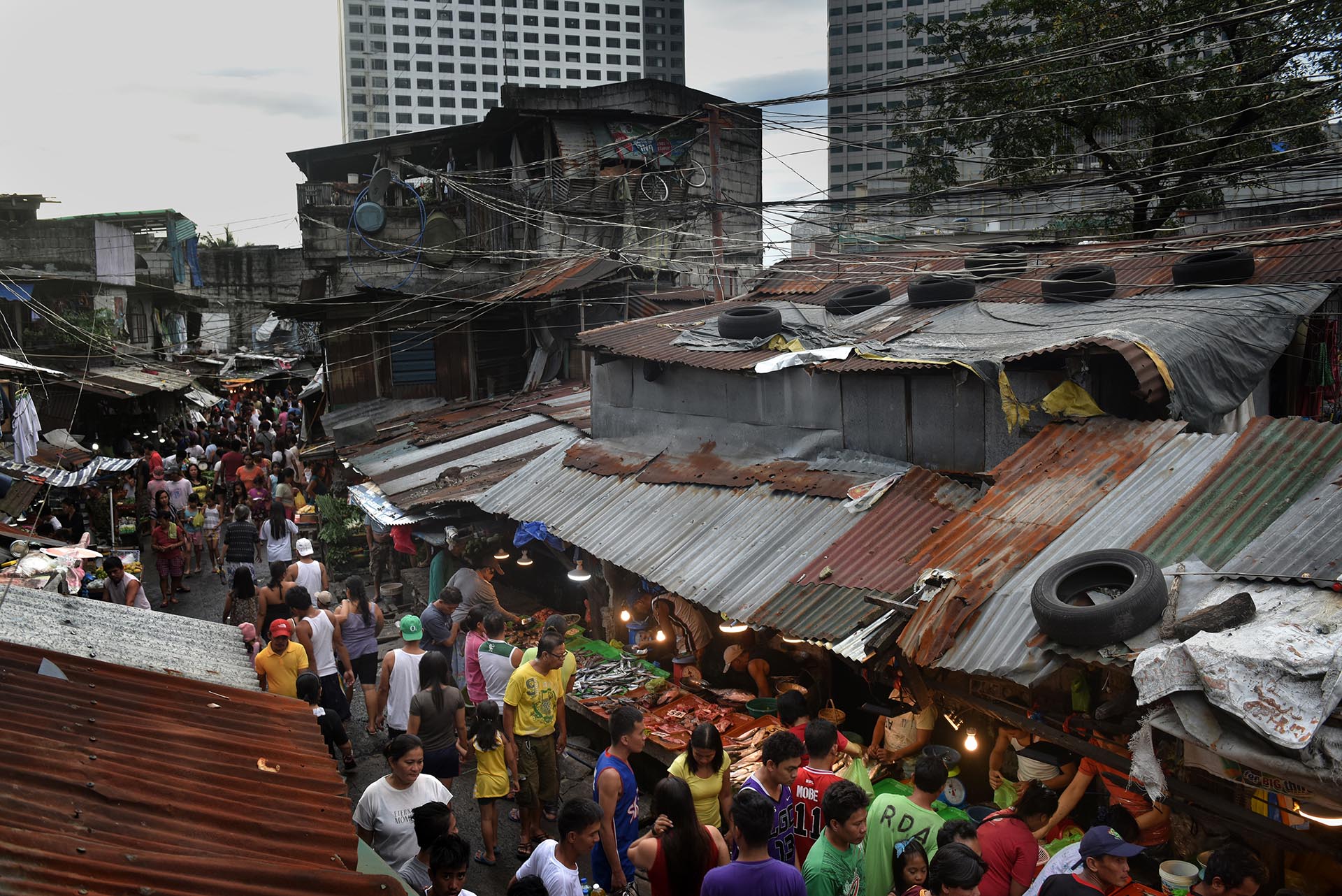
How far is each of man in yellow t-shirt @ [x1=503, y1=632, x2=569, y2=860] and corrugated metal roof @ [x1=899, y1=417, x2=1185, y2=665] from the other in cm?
292

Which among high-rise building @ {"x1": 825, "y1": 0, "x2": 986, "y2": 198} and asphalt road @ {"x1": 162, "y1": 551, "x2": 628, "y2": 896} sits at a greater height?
high-rise building @ {"x1": 825, "y1": 0, "x2": 986, "y2": 198}

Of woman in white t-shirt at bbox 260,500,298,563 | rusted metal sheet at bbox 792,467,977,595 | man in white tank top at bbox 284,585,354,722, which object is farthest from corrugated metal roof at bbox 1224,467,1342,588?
woman in white t-shirt at bbox 260,500,298,563

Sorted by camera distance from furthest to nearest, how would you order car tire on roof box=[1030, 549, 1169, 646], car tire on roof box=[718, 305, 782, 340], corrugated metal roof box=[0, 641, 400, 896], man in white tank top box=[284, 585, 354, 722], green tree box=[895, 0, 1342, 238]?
green tree box=[895, 0, 1342, 238] < car tire on roof box=[718, 305, 782, 340] < man in white tank top box=[284, 585, 354, 722] < car tire on roof box=[1030, 549, 1169, 646] < corrugated metal roof box=[0, 641, 400, 896]

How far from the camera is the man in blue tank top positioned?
21.4 ft

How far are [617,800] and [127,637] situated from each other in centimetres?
390

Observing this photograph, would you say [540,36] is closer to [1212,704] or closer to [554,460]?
[554,460]

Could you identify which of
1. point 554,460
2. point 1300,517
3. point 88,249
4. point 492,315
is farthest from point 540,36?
point 1300,517

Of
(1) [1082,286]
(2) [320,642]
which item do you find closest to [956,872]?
(2) [320,642]

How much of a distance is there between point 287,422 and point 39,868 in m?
31.4

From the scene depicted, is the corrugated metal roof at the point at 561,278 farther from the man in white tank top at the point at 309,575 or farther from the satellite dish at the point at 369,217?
the man in white tank top at the point at 309,575

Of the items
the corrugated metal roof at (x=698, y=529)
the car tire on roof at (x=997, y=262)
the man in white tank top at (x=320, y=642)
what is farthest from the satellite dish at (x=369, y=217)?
the man in white tank top at (x=320, y=642)

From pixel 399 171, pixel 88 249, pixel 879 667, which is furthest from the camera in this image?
Result: pixel 88 249

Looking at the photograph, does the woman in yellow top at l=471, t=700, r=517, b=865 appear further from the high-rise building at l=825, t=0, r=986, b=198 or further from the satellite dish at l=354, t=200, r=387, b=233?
the high-rise building at l=825, t=0, r=986, b=198

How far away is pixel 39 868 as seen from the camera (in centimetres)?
337
